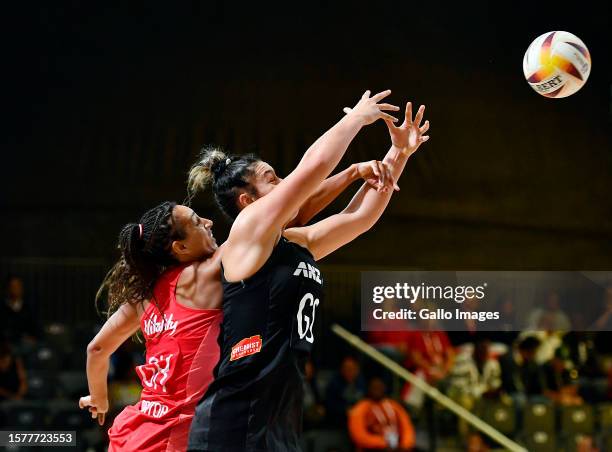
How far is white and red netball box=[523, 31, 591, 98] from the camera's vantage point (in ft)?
12.3

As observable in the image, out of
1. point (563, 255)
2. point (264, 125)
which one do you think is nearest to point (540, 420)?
point (563, 255)

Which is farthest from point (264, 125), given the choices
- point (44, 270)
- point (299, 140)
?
point (44, 270)

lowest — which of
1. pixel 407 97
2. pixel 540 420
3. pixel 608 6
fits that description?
pixel 540 420

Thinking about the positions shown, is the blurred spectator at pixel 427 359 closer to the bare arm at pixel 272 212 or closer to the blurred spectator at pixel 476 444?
the blurred spectator at pixel 476 444

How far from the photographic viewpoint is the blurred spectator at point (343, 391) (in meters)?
5.92

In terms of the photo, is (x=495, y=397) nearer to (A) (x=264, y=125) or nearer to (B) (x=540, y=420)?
(B) (x=540, y=420)

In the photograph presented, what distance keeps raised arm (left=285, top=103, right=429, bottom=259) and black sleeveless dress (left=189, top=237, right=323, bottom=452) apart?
1.07ft

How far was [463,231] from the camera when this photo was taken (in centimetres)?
618

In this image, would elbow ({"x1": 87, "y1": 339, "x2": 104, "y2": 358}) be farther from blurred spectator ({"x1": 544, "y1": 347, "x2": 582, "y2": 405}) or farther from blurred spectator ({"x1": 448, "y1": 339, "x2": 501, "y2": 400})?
blurred spectator ({"x1": 544, "y1": 347, "x2": 582, "y2": 405})

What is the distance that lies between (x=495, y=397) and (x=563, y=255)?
108cm

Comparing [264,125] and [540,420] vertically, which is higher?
[264,125]

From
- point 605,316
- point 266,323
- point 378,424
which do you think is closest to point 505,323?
point 605,316

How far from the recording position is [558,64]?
3.74 meters

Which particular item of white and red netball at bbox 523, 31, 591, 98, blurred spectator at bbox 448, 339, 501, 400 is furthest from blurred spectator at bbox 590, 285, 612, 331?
white and red netball at bbox 523, 31, 591, 98
